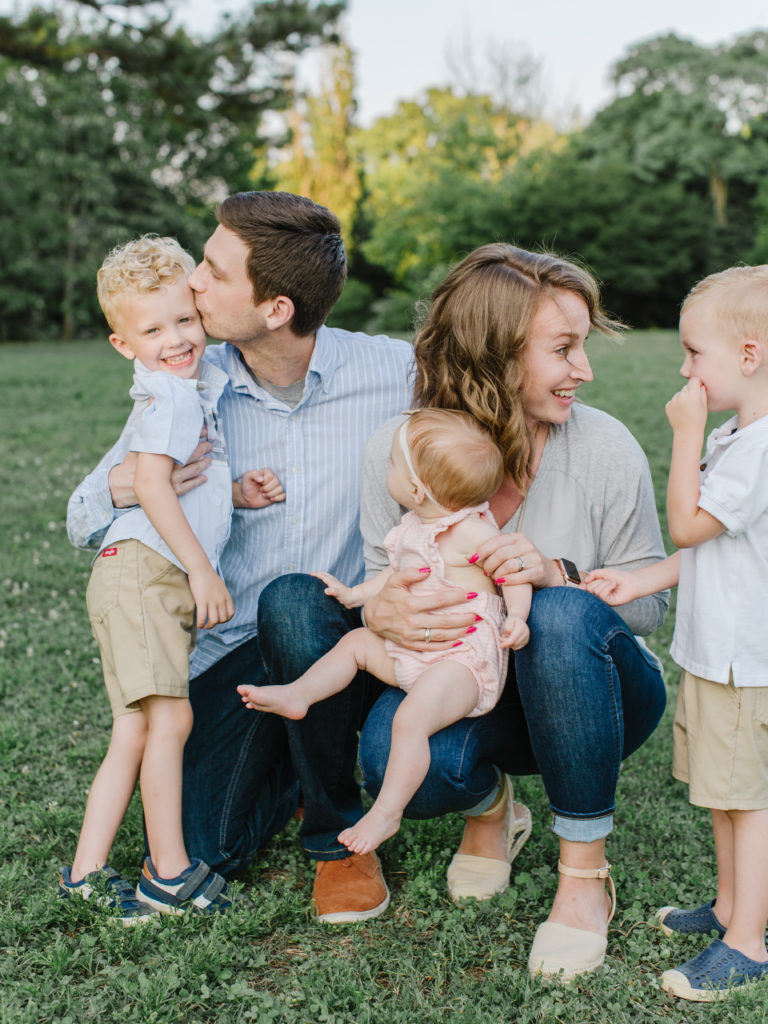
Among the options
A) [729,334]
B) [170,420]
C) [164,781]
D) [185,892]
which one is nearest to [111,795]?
[164,781]

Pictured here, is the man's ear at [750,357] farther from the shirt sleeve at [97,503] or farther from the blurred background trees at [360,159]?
the blurred background trees at [360,159]

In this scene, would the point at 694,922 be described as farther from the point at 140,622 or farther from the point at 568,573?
the point at 140,622

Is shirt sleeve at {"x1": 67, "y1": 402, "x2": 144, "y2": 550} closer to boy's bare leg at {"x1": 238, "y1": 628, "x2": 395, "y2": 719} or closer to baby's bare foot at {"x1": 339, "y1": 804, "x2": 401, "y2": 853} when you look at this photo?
boy's bare leg at {"x1": 238, "y1": 628, "x2": 395, "y2": 719}

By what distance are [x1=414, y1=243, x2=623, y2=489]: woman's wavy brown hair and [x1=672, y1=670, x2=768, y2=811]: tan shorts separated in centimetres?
73

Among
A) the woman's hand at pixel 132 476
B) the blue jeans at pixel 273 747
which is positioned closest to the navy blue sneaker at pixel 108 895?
the blue jeans at pixel 273 747

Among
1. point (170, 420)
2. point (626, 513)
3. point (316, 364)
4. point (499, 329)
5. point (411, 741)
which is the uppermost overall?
point (499, 329)

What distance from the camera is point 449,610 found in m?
2.46

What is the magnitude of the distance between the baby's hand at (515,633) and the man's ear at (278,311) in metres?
1.17

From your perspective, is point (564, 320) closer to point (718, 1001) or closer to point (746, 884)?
point (746, 884)

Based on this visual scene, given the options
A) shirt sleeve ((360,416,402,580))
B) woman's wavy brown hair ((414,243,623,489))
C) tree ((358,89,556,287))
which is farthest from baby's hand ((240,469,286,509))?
tree ((358,89,556,287))

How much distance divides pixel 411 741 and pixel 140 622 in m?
0.79

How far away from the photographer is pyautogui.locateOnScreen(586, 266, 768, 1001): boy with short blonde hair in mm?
2143

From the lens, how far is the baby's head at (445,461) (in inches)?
94.9

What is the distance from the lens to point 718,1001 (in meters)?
2.12
